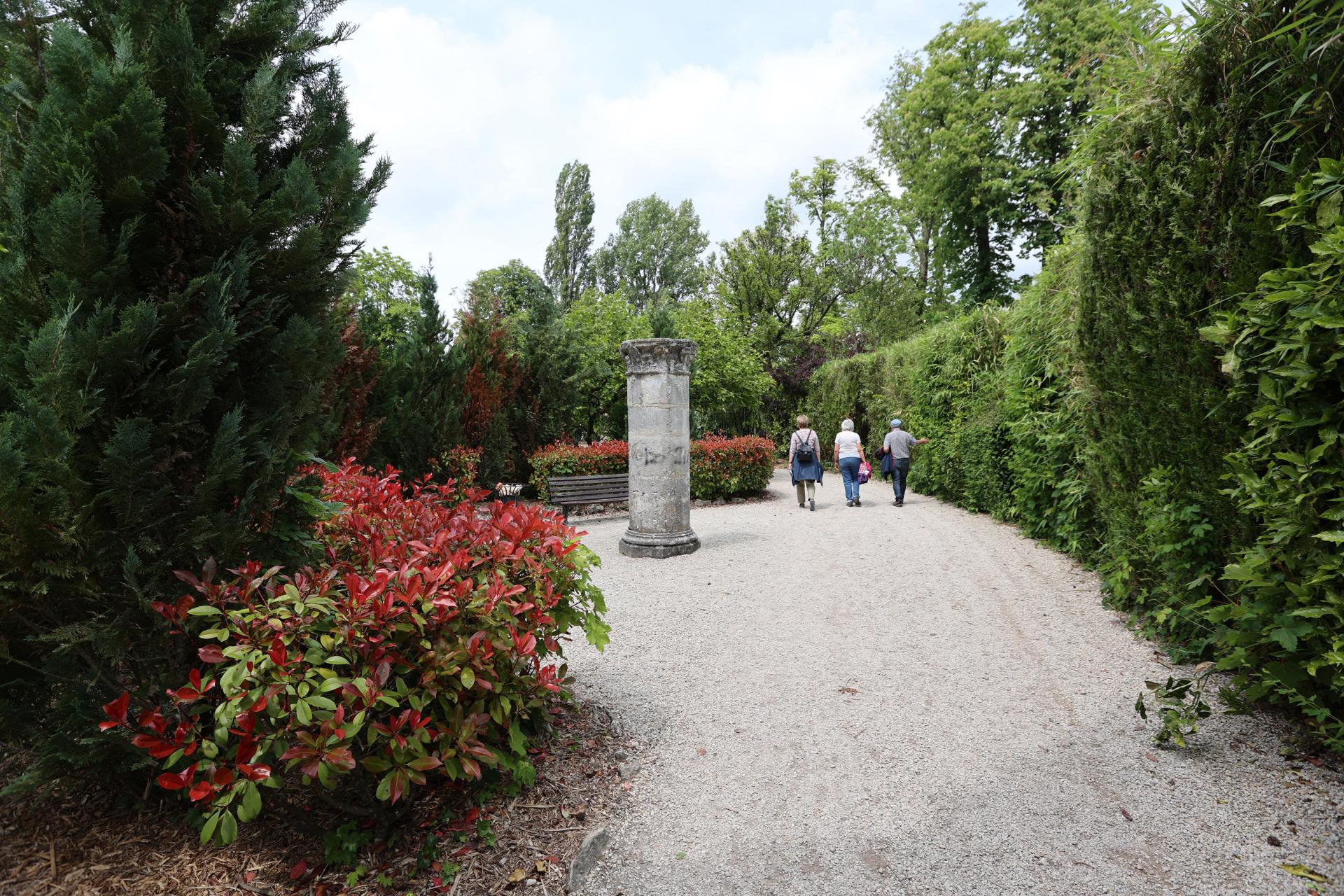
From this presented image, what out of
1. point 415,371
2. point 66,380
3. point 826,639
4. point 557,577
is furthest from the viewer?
point 415,371

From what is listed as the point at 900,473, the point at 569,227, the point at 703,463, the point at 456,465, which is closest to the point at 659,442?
the point at 456,465

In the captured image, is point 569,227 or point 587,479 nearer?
point 587,479

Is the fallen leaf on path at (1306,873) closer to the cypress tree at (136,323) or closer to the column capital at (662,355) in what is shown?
the cypress tree at (136,323)

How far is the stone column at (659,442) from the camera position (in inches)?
315

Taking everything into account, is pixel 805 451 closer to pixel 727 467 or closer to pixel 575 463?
pixel 727 467

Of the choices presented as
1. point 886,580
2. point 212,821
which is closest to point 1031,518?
point 886,580

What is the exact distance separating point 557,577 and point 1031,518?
6.89m

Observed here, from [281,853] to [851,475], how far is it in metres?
10.9

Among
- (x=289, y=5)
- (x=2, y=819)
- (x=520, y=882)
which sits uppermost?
(x=289, y=5)

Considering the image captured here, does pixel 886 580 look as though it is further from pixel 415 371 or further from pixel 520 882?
pixel 415 371

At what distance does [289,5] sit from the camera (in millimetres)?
2488

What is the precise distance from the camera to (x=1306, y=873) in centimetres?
228

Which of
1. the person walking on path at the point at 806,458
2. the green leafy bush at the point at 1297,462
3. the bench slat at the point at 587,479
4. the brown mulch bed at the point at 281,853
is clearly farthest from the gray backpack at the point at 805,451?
the brown mulch bed at the point at 281,853

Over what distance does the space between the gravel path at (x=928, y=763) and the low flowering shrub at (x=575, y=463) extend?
6.32m
